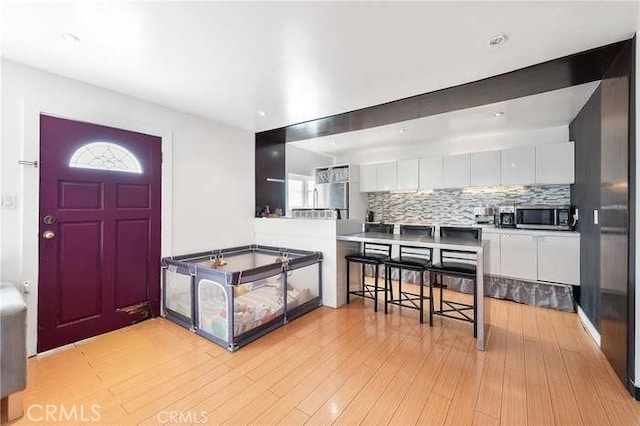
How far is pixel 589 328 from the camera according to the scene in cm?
277

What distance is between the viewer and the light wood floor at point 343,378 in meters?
1.69

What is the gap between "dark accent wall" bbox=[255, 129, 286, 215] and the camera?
4.25m

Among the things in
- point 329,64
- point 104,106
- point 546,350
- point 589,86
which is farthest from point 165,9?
point 546,350

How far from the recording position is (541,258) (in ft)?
11.5

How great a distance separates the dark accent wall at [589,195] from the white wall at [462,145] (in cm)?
54

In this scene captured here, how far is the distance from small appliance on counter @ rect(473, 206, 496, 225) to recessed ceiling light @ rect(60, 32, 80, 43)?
198 inches

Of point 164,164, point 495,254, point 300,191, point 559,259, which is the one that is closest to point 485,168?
point 495,254

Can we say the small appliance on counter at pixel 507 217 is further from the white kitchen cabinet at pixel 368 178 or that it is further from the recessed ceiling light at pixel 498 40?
the recessed ceiling light at pixel 498 40

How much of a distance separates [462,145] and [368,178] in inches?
68.3

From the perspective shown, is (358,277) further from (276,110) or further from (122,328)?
(122,328)

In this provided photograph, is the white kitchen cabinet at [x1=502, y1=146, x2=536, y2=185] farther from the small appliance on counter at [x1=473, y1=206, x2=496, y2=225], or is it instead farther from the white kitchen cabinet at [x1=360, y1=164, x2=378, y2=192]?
the white kitchen cabinet at [x1=360, y1=164, x2=378, y2=192]

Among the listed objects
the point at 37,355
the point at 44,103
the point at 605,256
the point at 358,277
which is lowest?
the point at 37,355

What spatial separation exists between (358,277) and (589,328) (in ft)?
8.06

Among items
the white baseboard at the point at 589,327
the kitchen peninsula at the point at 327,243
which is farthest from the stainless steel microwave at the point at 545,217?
the kitchen peninsula at the point at 327,243
